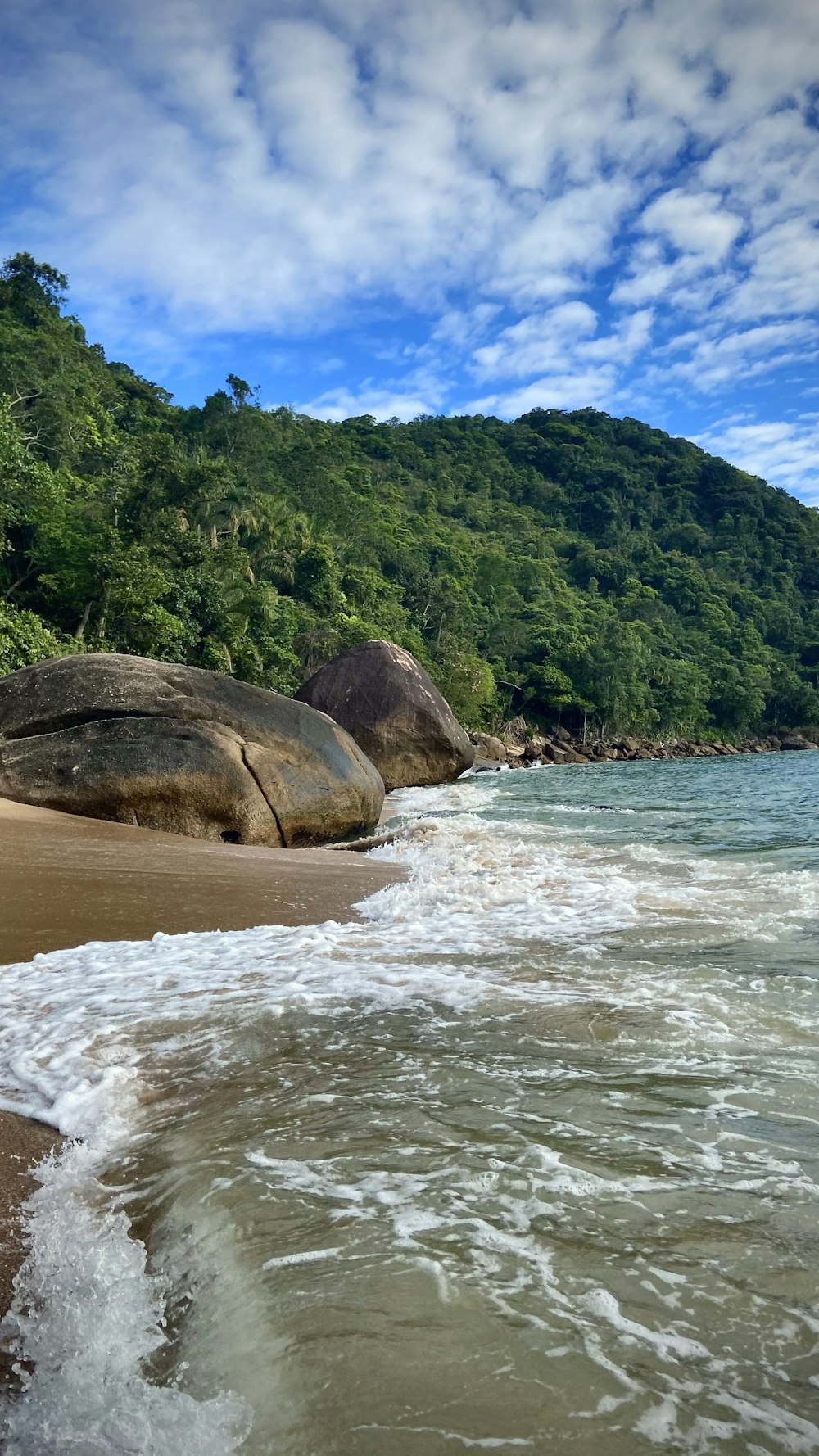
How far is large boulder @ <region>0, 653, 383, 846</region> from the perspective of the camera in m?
10.3

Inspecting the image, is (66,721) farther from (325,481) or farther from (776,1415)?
(325,481)

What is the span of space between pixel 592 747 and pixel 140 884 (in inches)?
1991

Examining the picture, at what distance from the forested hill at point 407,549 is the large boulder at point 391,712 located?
459 centimetres

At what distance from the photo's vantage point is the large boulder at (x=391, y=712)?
22.3 m

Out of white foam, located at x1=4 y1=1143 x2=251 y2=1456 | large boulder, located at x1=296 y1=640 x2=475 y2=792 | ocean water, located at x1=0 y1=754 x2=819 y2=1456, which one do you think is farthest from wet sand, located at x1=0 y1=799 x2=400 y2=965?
large boulder, located at x1=296 y1=640 x2=475 y2=792

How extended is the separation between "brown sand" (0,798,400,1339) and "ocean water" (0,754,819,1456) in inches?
31.0

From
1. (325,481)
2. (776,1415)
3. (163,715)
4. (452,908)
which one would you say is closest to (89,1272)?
(776,1415)

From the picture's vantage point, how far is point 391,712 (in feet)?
73.3

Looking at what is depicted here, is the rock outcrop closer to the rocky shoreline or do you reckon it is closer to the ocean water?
the rocky shoreline

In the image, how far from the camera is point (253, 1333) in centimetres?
193

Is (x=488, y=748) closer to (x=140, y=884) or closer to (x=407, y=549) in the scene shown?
(x=407, y=549)

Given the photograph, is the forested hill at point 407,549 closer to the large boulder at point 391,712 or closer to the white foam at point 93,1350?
the large boulder at point 391,712

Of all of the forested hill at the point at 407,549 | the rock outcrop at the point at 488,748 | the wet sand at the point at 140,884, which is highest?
the forested hill at the point at 407,549

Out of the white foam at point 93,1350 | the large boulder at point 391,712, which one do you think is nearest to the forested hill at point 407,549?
the large boulder at point 391,712
